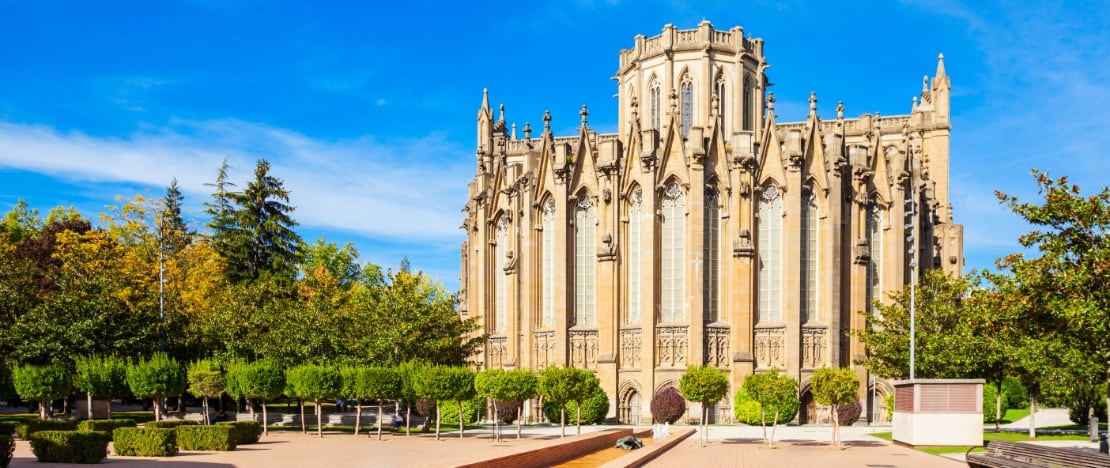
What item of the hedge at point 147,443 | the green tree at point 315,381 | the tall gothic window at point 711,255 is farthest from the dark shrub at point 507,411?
the hedge at point 147,443

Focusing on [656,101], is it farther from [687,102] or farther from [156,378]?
[156,378]

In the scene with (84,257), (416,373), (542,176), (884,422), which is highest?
(542,176)

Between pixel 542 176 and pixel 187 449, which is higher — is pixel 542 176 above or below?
above

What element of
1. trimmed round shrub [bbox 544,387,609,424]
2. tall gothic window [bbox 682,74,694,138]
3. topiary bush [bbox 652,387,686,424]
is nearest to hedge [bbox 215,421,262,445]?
trimmed round shrub [bbox 544,387,609,424]

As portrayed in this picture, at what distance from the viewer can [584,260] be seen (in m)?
64.0

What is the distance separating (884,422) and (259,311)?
34378mm

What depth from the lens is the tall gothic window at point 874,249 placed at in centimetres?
6194

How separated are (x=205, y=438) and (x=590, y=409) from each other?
24.9 metres

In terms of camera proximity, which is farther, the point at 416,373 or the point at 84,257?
the point at 84,257

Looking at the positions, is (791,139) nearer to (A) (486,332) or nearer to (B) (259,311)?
(A) (486,332)

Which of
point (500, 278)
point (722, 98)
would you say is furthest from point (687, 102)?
point (500, 278)

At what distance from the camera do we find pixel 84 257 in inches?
2382

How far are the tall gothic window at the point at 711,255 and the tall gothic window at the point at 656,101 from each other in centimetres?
1001

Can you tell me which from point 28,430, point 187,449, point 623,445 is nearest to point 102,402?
point 28,430
